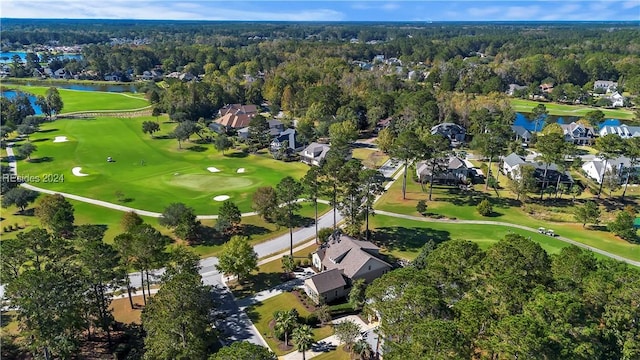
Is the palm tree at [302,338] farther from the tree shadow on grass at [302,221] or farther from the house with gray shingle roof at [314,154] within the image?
the house with gray shingle roof at [314,154]

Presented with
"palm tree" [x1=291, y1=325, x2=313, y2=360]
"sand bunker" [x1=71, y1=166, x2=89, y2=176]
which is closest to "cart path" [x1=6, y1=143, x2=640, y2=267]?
"sand bunker" [x1=71, y1=166, x2=89, y2=176]

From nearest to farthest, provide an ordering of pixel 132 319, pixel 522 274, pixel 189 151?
pixel 522 274, pixel 132 319, pixel 189 151

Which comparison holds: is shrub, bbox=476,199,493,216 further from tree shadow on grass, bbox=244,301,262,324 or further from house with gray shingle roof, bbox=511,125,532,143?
house with gray shingle roof, bbox=511,125,532,143

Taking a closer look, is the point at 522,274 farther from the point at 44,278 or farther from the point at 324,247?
the point at 44,278

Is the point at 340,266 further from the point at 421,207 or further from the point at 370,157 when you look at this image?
the point at 370,157

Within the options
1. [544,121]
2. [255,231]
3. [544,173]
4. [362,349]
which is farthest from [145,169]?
[544,121]

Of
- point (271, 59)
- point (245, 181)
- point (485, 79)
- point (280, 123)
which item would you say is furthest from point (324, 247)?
point (271, 59)

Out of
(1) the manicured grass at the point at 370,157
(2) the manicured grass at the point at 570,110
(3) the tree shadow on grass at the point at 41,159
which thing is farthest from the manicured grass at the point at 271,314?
(2) the manicured grass at the point at 570,110
